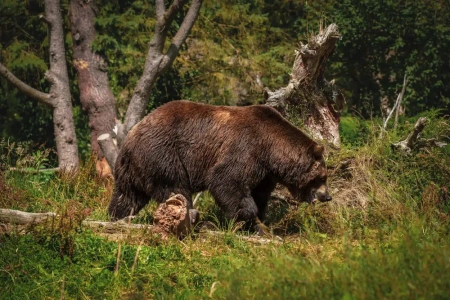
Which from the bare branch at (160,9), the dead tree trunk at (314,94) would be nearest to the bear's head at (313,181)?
the dead tree trunk at (314,94)

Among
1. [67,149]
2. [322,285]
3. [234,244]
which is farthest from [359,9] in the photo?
[322,285]

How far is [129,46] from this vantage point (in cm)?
1609

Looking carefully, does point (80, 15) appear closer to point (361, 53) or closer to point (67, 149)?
point (67, 149)

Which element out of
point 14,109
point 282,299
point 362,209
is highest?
point 282,299

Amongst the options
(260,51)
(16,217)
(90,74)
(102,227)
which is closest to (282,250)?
(102,227)

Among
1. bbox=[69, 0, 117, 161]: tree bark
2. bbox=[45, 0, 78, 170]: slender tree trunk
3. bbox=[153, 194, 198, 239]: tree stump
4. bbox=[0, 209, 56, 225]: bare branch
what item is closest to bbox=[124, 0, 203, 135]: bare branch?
bbox=[45, 0, 78, 170]: slender tree trunk

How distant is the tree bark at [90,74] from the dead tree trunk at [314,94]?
13.4ft

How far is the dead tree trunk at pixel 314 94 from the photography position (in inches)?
451

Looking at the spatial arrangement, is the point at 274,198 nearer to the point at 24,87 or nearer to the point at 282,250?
the point at 282,250

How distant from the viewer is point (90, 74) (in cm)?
1479

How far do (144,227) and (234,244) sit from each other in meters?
0.96

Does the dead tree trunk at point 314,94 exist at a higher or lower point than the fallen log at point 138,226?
higher

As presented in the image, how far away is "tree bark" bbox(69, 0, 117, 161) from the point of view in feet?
48.4

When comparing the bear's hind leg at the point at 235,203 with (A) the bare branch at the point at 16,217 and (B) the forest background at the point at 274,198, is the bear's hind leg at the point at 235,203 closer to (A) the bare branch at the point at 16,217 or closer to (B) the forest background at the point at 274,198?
(B) the forest background at the point at 274,198
